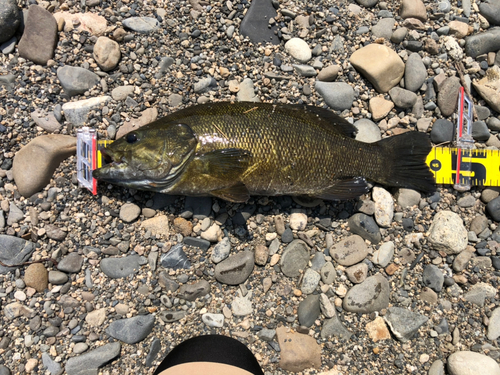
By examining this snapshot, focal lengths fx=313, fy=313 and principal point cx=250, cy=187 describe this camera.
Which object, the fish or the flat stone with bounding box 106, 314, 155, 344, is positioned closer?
the fish

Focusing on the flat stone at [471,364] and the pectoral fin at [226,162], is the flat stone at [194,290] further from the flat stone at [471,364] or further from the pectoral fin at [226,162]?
the flat stone at [471,364]

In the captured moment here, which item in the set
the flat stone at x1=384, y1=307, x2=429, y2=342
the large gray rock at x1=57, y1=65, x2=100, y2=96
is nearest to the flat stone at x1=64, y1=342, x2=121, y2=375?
the large gray rock at x1=57, y1=65, x2=100, y2=96

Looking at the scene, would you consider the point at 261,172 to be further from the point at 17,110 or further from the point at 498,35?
the point at 498,35

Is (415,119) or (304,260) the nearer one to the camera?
(304,260)

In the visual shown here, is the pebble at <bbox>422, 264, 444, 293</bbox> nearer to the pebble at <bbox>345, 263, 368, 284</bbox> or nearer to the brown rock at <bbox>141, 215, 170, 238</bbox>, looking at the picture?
the pebble at <bbox>345, 263, 368, 284</bbox>

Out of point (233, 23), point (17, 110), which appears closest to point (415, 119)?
point (233, 23)
